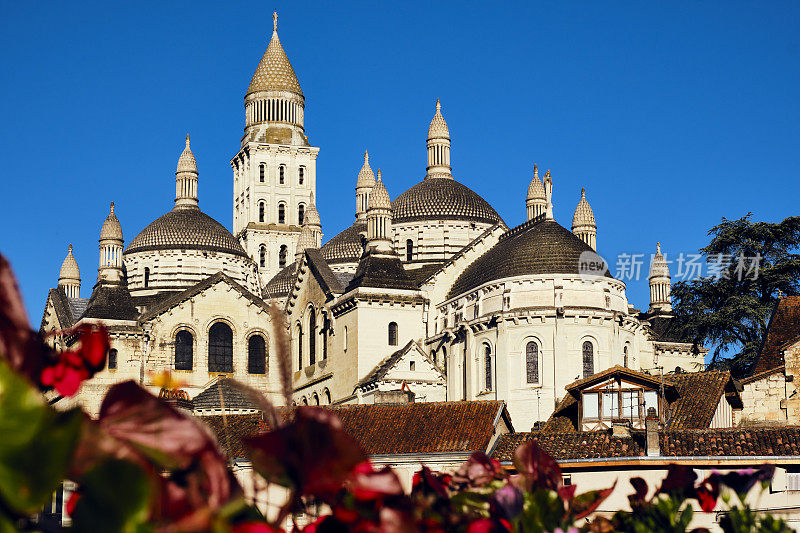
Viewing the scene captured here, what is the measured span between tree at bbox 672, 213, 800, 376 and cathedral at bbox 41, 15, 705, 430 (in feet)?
13.2

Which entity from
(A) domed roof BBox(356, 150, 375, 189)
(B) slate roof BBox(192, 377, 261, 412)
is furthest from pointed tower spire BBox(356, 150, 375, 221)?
(B) slate roof BBox(192, 377, 261, 412)

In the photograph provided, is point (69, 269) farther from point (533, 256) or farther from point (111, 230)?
point (533, 256)

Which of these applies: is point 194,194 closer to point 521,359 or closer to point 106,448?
point 521,359

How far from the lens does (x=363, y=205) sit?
8100 centimetres

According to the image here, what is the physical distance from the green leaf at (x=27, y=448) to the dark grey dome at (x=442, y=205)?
2683 inches

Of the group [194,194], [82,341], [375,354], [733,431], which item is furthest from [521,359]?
[82,341]

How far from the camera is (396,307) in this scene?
58125mm

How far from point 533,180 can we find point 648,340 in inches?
Answer: 486

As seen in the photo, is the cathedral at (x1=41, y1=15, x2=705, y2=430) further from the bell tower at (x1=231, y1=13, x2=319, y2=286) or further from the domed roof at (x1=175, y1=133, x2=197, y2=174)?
the bell tower at (x1=231, y1=13, x2=319, y2=286)

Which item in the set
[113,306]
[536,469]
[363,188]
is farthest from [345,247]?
[536,469]

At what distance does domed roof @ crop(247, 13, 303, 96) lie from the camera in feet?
324

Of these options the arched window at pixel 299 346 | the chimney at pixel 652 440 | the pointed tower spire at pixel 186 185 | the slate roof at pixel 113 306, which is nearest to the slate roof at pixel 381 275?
the arched window at pixel 299 346

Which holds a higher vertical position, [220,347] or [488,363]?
[220,347]

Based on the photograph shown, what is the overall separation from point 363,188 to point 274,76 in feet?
75.0
